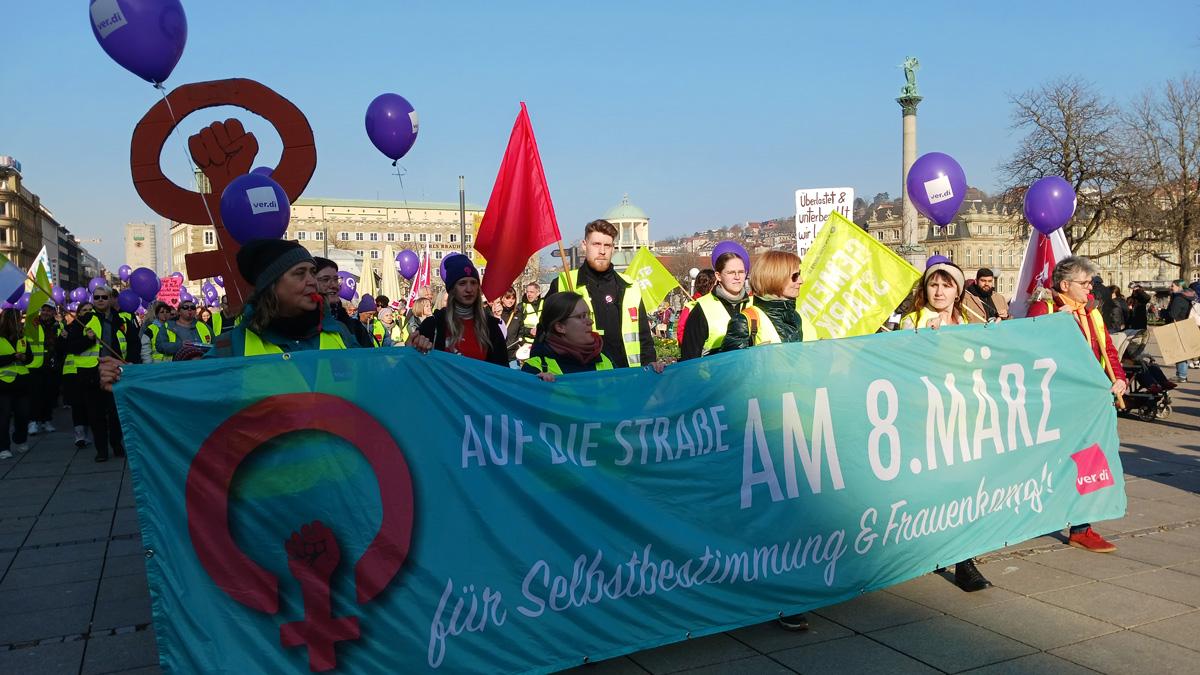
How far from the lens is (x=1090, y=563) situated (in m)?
5.60

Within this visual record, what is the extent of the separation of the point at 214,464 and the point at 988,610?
377cm

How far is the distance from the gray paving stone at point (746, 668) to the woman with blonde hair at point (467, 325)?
7.23 ft

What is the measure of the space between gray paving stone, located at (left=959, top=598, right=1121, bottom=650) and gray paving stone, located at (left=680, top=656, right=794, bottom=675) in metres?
1.17

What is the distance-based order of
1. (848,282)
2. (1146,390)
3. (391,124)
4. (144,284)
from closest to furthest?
(848,282) → (391,124) → (1146,390) → (144,284)

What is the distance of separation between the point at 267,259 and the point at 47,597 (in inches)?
122

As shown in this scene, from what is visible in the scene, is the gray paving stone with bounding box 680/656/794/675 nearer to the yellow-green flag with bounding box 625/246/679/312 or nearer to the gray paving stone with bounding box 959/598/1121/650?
the gray paving stone with bounding box 959/598/1121/650

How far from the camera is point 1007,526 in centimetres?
538

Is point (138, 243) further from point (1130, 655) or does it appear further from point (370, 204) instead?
point (1130, 655)

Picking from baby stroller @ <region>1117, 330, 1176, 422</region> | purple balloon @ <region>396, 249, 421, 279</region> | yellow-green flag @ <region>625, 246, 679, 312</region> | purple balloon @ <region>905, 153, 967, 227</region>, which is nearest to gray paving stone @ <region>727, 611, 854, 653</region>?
purple balloon @ <region>905, 153, 967, 227</region>

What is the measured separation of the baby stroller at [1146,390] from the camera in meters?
12.0

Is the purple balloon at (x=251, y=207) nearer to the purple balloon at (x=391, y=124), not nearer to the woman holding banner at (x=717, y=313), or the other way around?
the woman holding banner at (x=717, y=313)

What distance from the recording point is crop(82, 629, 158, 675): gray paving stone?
14.7ft

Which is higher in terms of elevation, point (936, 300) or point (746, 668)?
point (936, 300)

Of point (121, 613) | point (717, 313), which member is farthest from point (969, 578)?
point (121, 613)
